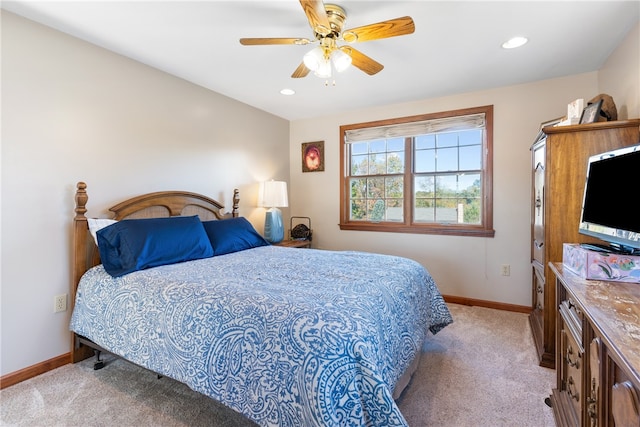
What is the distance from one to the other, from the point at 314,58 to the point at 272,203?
2.12 meters

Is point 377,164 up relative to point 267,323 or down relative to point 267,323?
up

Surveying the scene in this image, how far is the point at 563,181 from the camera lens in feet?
6.62

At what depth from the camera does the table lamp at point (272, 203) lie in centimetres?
378

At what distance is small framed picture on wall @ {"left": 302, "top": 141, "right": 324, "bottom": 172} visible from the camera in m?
4.35

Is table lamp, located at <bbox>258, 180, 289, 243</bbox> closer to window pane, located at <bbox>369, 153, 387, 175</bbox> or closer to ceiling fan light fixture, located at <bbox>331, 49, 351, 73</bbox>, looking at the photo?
window pane, located at <bbox>369, 153, 387, 175</bbox>

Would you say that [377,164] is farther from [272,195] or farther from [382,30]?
[382,30]

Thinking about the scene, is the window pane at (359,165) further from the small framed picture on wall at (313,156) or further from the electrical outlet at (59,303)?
the electrical outlet at (59,303)

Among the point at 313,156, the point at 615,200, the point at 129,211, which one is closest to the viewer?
the point at 615,200

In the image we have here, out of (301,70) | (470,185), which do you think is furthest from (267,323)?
(470,185)

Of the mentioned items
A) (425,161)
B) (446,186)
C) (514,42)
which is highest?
(514,42)

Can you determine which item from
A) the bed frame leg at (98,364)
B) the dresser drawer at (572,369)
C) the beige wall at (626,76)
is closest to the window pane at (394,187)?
the beige wall at (626,76)

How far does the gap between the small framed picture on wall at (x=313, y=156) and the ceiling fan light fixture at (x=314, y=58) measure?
2.37 metres

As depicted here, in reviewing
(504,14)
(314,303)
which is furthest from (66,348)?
(504,14)

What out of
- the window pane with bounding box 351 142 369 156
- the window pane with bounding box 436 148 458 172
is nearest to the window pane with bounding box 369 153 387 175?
the window pane with bounding box 351 142 369 156
